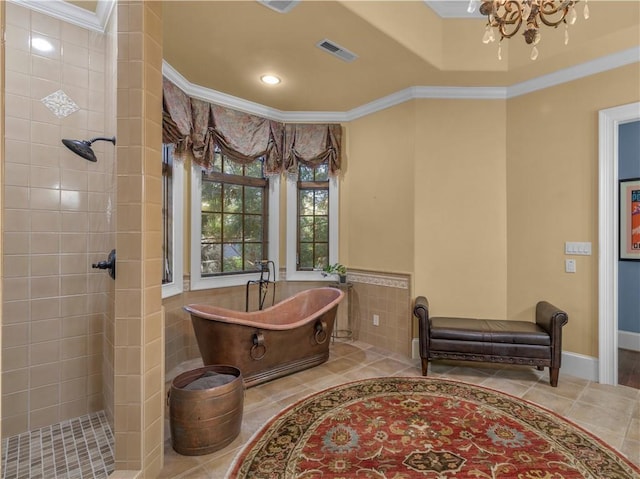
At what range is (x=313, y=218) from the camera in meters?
4.30

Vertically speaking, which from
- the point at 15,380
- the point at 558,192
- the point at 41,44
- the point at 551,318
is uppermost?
the point at 41,44

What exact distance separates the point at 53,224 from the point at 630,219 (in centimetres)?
544

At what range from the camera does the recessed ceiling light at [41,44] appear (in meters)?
2.20

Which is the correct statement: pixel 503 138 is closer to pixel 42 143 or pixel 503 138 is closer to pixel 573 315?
pixel 573 315

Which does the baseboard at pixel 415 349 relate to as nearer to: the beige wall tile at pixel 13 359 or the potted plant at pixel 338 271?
the potted plant at pixel 338 271

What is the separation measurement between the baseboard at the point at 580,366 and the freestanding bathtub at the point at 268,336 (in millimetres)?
2189

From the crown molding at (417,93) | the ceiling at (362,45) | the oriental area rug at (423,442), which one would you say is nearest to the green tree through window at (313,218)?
the crown molding at (417,93)

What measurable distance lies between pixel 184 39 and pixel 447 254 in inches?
123

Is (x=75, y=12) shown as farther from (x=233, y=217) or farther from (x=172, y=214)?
(x=233, y=217)

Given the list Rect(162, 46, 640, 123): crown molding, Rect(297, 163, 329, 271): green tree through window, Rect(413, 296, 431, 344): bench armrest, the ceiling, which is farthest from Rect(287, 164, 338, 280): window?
Rect(413, 296, 431, 344): bench armrest

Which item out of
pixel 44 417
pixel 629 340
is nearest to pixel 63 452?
pixel 44 417

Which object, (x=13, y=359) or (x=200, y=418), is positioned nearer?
(x=200, y=418)

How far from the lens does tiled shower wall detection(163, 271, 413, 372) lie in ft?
10.7

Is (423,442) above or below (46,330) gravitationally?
below
